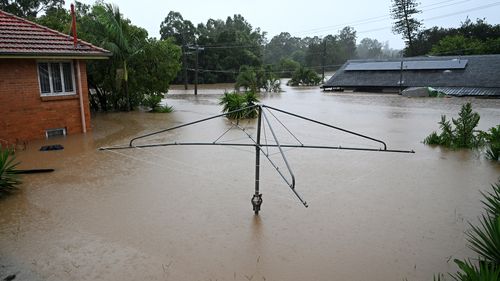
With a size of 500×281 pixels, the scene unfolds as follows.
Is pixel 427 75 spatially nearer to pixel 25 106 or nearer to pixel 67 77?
pixel 67 77

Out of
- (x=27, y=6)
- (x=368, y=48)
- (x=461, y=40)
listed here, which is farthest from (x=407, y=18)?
(x=368, y=48)

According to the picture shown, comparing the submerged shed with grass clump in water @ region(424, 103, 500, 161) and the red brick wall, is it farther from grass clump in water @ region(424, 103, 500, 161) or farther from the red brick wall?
the red brick wall

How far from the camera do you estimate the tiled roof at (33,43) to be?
1138 cm

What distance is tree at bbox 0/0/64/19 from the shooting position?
128 ft

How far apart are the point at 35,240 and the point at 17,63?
807 cm

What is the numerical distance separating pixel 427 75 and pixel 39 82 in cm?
3146

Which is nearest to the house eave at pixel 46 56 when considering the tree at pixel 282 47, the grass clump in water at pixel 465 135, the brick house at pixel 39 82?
the brick house at pixel 39 82

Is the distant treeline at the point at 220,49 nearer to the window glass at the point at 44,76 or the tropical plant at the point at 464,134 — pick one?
the window glass at the point at 44,76

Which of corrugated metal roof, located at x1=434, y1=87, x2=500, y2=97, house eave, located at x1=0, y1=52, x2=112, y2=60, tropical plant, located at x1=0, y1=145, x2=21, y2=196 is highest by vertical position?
→ house eave, located at x1=0, y1=52, x2=112, y2=60

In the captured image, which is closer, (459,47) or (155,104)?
(155,104)

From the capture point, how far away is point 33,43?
12.1 meters

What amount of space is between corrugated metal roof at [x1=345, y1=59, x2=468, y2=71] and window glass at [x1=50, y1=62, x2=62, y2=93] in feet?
102

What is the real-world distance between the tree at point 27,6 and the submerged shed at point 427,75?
1228 inches

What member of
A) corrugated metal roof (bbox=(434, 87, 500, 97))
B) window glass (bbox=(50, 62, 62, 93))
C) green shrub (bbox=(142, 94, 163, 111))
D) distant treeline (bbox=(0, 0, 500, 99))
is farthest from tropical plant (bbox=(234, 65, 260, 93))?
window glass (bbox=(50, 62, 62, 93))
